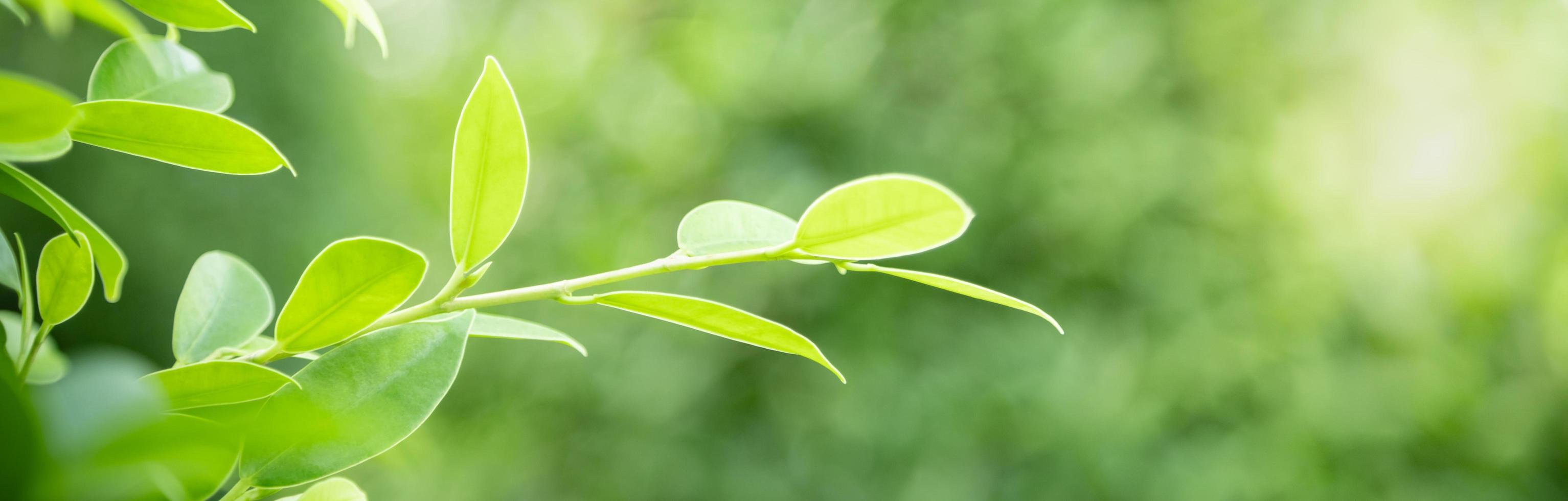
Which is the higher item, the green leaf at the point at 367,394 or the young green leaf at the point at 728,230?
the young green leaf at the point at 728,230

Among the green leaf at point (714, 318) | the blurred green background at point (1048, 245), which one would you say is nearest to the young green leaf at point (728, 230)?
the green leaf at point (714, 318)

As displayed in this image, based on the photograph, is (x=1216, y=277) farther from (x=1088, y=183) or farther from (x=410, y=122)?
(x=410, y=122)

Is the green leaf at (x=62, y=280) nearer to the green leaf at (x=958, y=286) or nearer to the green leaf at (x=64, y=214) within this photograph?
the green leaf at (x=64, y=214)

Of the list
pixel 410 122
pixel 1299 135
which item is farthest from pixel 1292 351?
pixel 410 122

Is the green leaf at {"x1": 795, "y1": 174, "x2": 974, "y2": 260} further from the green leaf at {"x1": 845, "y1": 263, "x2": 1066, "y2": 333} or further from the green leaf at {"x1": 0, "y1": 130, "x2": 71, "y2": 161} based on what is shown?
the green leaf at {"x1": 0, "y1": 130, "x2": 71, "y2": 161}

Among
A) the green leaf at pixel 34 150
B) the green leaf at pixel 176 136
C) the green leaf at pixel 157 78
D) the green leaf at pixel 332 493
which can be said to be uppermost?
the green leaf at pixel 157 78

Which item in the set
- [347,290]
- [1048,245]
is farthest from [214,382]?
[1048,245]

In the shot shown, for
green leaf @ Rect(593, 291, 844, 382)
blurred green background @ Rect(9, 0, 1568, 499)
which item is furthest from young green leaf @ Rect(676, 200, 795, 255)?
blurred green background @ Rect(9, 0, 1568, 499)
